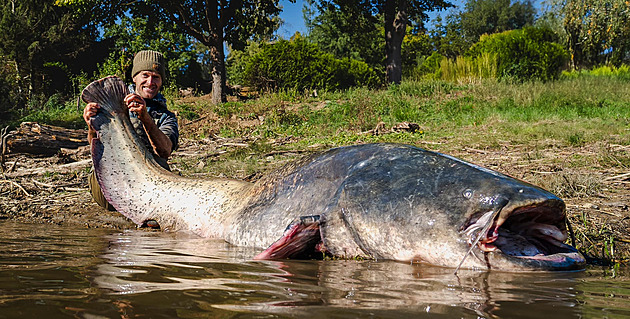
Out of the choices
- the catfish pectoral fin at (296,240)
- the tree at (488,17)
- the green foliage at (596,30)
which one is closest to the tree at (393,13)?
the green foliage at (596,30)

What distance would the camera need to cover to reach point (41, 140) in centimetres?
770

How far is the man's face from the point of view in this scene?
4.39 metres

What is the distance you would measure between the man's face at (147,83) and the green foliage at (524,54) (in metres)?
14.0

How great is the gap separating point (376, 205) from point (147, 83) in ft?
9.33

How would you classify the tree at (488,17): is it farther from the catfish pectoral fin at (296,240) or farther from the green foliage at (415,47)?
the catfish pectoral fin at (296,240)

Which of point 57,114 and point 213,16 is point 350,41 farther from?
point 57,114

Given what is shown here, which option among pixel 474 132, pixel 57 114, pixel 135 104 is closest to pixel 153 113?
pixel 135 104

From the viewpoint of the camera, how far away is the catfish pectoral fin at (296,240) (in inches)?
101

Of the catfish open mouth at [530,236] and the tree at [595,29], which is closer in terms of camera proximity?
the catfish open mouth at [530,236]

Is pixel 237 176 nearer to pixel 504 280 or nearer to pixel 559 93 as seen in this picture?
pixel 504 280

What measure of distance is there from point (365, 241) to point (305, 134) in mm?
7786

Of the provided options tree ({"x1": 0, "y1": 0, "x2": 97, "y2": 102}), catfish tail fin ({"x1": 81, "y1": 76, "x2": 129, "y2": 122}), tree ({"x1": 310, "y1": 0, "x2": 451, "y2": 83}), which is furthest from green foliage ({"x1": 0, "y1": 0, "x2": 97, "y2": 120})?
catfish tail fin ({"x1": 81, "y1": 76, "x2": 129, "y2": 122})

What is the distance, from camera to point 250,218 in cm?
312

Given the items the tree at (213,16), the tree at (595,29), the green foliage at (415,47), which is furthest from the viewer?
the green foliage at (415,47)
